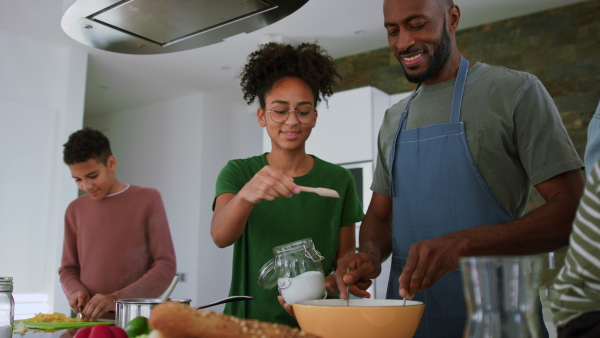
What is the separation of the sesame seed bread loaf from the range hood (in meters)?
0.96

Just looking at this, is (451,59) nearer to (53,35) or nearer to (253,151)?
(53,35)

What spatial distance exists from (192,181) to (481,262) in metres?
5.02

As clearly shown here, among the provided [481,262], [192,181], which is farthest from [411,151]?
[192,181]

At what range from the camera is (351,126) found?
3.79 m

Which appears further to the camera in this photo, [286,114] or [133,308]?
[286,114]

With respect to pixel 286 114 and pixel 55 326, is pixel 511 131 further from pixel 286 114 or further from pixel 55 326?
pixel 55 326

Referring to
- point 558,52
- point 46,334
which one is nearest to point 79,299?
point 46,334

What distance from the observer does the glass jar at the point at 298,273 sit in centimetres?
106

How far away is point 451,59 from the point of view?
1396 mm

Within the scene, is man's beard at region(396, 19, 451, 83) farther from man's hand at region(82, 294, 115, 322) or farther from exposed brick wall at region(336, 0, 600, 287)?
exposed brick wall at region(336, 0, 600, 287)

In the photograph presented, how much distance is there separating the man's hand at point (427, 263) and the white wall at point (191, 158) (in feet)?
14.4

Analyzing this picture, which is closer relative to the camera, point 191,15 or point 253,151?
point 191,15

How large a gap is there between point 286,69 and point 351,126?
2.33 m

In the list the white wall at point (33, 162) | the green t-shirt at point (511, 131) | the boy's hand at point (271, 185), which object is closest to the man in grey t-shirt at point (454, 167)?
the green t-shirt at point (511, 131)
